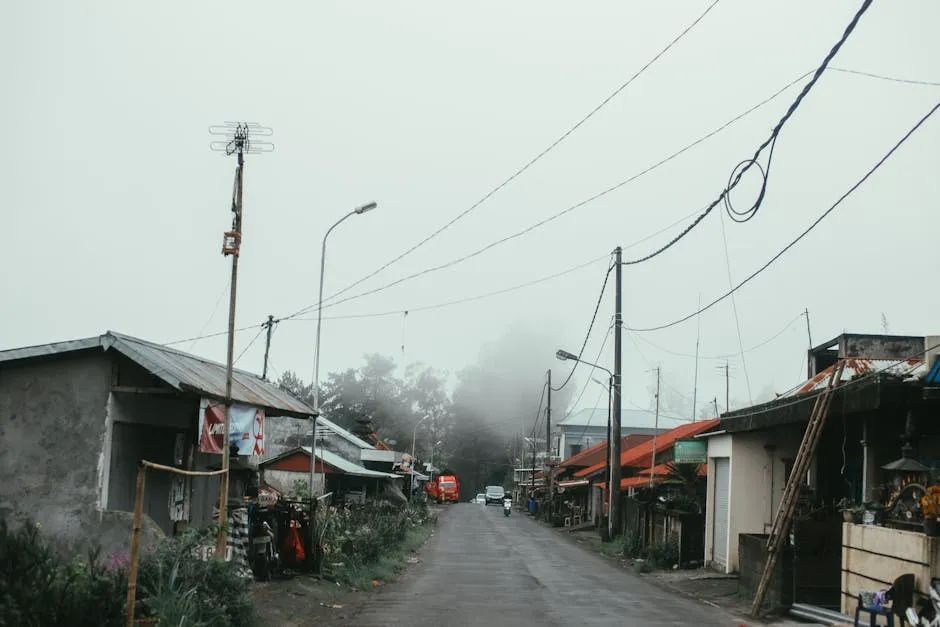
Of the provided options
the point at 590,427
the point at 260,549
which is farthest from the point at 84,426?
the point at 590,427

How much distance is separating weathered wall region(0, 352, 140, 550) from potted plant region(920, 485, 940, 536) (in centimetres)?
1111

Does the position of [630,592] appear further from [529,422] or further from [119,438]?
[529,422]

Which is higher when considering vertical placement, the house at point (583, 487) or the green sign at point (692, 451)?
the green sign at point (692, 451)

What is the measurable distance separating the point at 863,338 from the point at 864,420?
3725mm

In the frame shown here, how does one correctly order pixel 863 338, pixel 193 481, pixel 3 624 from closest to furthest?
pixel 3 624, pixel 193 481, pixel 863 338

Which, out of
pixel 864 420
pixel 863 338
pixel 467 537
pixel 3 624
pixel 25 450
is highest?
pixel 863 338

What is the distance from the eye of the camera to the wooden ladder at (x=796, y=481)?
1728cm

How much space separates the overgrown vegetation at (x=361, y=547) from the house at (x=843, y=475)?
805 centimetres

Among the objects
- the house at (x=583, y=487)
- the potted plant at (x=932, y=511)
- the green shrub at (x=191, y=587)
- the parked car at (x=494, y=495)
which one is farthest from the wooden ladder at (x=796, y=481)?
the parked car at (x=494, y=495)

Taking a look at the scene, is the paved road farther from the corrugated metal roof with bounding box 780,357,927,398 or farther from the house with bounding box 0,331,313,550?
the corrugated metal roof with bounding box 780,357,927,398

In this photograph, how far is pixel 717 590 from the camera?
2205cm

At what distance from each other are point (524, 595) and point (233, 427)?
21.5 feet

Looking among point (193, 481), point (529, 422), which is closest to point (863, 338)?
point (193, 481)

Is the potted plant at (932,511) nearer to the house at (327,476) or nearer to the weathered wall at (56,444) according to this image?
the weathered wall at (56,444)
